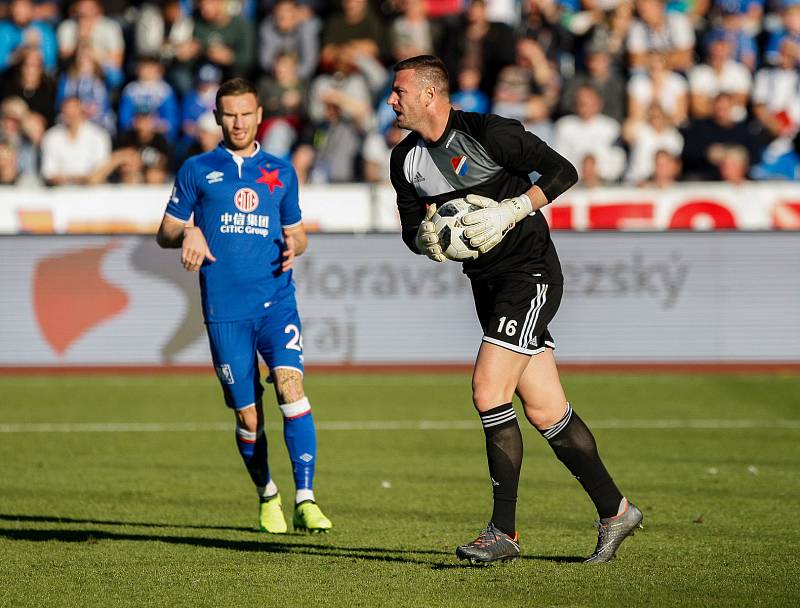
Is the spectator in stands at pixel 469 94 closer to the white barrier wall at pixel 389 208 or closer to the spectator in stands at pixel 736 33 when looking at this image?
the white barrier wall at pixel 389 208

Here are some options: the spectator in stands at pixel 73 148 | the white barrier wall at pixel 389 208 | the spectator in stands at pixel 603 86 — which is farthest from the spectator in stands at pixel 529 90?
the spectator in stands at pixel 73 148

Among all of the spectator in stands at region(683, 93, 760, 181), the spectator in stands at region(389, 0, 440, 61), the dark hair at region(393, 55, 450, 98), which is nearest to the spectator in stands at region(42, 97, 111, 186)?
the spectator in stands at region(389, 0, 440, 61)

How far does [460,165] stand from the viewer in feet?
21.5

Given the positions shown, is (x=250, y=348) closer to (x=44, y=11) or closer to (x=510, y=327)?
(x=510, y=327)

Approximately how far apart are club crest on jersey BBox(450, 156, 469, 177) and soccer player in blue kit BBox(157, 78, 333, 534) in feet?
4.97

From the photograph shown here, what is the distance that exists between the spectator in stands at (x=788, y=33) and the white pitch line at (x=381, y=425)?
8751 millimetres

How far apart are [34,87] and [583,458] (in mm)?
15125

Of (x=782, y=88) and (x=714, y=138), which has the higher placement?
(x=782, y=88)

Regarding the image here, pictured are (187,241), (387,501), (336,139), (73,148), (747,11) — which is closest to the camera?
(187,241)

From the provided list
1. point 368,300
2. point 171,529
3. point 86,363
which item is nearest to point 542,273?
point 171,529

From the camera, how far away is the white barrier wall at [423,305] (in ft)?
51.8

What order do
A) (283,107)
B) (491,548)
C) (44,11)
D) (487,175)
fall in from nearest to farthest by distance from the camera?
(491,548), (487,175), (283,107), (44,11)

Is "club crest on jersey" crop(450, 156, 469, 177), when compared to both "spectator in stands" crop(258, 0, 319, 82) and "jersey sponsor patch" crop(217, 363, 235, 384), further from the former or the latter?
"spectator in stands" crop(258, 0, 319, 82)

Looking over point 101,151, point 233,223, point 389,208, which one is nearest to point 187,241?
point 233,223
